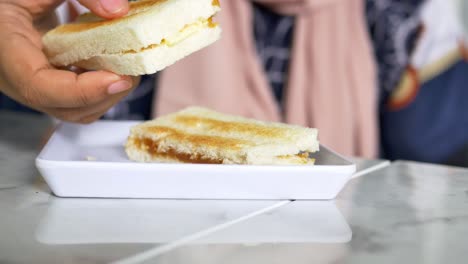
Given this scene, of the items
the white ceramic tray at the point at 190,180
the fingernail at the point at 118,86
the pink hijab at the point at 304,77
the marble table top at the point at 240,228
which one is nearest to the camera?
the marble table top at the point at 240,228

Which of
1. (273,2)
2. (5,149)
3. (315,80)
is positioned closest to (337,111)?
→ (315,80)

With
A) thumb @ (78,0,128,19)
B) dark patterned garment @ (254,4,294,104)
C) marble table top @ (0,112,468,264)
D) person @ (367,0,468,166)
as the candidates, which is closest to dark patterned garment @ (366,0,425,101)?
person @ (367,0,468,166)

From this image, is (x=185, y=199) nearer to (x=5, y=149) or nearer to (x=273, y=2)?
(x=5, y=149)

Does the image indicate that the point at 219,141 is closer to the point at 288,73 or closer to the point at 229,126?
the point at 229,126

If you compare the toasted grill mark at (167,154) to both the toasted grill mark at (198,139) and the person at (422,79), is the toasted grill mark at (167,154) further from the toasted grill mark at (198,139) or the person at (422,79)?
the person at (422,79)

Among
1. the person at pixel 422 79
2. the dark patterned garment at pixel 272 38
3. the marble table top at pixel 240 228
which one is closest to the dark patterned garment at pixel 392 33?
the person at pixel 422 79

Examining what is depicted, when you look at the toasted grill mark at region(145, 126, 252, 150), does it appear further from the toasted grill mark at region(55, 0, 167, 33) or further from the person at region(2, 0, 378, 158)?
the person at region(2, 0, 378, 158)

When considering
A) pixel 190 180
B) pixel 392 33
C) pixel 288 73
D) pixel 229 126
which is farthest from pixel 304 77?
pixel 190 180
